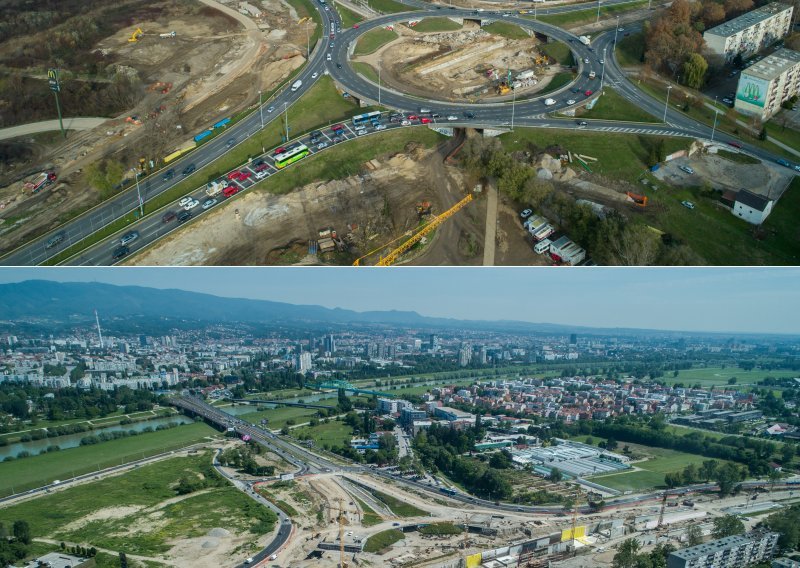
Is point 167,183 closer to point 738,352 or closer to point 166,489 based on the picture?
point 166,489

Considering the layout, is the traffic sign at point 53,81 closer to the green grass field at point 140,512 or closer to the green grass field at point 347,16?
the green grass field at point 347,16

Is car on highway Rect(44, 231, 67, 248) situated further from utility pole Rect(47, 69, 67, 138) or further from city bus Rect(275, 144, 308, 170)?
city bus Rect(275, 144, 308, 170)

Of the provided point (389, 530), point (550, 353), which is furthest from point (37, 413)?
point (550, 353)

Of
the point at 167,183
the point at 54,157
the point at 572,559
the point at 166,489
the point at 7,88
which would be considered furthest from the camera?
the point at 7,88

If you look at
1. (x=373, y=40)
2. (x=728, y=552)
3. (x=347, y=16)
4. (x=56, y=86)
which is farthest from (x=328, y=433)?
(x=347, y=16)

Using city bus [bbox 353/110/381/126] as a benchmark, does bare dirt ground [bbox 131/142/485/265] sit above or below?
below

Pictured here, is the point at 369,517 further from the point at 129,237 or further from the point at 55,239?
the point at 55,239

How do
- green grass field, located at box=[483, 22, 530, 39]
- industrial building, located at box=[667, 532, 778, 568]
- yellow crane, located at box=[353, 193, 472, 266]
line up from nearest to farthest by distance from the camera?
industrial building, located at box=[667, 532, 778, 568] → yellow crane, located at box=[353, 193, 472, 266] → green grass field, located at box=[483, 22, 530, 39]

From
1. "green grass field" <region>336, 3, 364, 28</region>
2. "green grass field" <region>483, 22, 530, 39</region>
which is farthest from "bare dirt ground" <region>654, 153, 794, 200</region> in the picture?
"green grass field" <region>336, 3, 364, 28</region>
